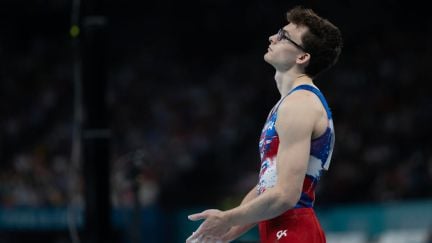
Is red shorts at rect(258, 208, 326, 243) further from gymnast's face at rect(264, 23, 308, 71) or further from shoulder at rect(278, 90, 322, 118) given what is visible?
gymnast's face at rect(264, 23, 308, 71)

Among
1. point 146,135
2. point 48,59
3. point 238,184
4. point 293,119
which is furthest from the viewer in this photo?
point 48,59

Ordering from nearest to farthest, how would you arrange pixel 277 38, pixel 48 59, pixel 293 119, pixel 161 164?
pixel 293 119 < pixel 277 38 < pixel 161 164 < pixel 48 59

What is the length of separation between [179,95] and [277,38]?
1398 cm

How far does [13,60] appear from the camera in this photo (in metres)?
20.5

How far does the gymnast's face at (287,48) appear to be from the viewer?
3.82 meters

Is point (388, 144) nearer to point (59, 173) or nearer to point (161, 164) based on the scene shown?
point (161, 164)

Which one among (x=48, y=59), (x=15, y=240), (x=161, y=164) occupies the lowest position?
(x=15, y=240)

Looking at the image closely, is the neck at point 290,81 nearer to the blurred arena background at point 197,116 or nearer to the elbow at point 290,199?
the elbow at point 290,199

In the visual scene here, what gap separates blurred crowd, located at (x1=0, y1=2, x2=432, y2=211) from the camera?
13023 millimetres

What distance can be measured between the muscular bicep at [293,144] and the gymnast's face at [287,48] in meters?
0.28

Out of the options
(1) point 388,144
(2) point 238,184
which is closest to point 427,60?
(1) point 388,144

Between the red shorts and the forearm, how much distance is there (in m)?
0.24

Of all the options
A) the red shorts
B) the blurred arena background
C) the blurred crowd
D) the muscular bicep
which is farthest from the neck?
the blurred crowd

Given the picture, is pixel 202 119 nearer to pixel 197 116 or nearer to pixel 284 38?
pixel 197 116
